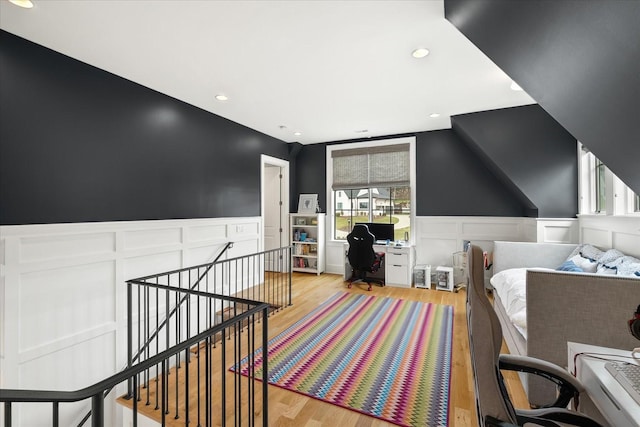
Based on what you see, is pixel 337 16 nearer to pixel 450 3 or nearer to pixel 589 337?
pixel 450 3

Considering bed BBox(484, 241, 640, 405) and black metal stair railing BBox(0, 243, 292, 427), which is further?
bed BBox(484, 241, 640, 405)

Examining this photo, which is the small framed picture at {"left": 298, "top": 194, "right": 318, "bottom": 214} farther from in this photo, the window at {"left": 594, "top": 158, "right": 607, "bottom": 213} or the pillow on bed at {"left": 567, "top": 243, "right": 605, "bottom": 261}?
the window at {"left": 594, "top": 158, "right": 607, "bottom": 213}

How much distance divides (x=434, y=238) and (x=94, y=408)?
5.03 meters

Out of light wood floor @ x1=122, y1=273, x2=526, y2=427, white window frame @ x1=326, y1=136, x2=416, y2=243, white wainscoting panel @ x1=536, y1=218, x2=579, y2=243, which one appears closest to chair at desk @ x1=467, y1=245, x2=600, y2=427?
light wood floor @ x1=122, y1=273, x2=526, y2=427

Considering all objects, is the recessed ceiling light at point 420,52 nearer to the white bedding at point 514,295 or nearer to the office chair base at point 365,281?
the white bedding at point 514,295

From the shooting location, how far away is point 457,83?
3.15 metres

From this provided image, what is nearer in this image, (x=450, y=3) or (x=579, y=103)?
(x=579, y=103)

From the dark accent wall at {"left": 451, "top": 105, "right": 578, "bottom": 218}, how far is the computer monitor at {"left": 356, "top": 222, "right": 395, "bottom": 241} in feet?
6.50

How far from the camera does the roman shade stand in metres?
5.38

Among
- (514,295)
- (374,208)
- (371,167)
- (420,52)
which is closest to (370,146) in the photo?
(371,167)

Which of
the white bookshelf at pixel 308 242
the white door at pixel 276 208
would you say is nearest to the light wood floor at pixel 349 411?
the white bookshelf at pixel 308 242

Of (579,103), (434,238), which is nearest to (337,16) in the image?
(579,103)

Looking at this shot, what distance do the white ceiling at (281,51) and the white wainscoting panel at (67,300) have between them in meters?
1.62

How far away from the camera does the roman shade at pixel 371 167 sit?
17.6ft
